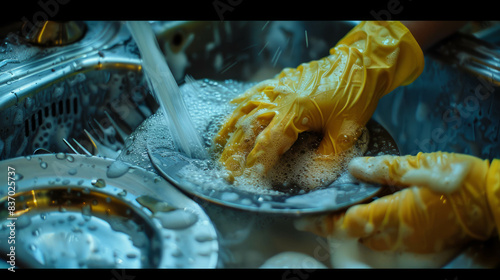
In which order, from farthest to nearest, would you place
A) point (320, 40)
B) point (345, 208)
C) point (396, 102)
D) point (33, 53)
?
point (320, 40) → point (396, 102) → point (33, 53) → point (345, 208)

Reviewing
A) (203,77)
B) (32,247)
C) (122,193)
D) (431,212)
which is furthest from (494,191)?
(203,77)

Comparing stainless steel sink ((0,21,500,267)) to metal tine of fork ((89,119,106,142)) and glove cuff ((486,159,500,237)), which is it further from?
glove cuff ((486,159,500,237))

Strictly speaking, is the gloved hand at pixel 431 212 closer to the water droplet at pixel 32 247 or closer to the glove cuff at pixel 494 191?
the glove cuff at pixel 494 191

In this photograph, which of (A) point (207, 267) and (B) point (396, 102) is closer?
(A) point (207, 267)

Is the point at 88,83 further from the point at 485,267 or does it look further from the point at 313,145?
the point at 485,267

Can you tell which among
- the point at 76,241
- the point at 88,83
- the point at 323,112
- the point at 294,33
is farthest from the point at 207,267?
the point at 294,33

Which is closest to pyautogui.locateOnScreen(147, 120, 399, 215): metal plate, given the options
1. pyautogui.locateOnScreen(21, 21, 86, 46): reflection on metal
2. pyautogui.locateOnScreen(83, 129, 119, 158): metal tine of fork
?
pyautogui.locateOnScreen(83, 129, 119, 158): metal tine of fork

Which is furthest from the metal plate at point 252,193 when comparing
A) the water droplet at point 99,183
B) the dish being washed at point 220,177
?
the water droplet at point 99,183

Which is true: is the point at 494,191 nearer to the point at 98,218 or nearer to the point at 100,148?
the point at 98,218
